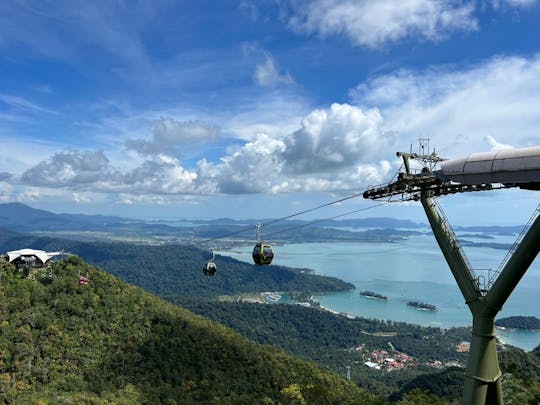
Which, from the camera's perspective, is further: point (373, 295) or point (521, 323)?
point (373, 295)

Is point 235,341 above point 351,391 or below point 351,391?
above

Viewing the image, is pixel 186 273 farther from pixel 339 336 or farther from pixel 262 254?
pixel 262 254

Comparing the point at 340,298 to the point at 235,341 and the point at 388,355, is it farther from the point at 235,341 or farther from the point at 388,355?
the point at 235,341

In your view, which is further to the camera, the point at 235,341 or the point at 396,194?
the point at 235,341

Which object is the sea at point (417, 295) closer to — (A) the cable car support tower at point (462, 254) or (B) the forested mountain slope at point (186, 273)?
(B) the forested mountain slope at point (186, 273)

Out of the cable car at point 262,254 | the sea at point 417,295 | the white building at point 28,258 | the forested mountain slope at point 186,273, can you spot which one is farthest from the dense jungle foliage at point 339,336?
the cable car at point 262,254

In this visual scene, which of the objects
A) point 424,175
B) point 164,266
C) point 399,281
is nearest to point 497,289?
point 424,175

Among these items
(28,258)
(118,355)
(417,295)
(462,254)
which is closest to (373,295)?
(417,295)
